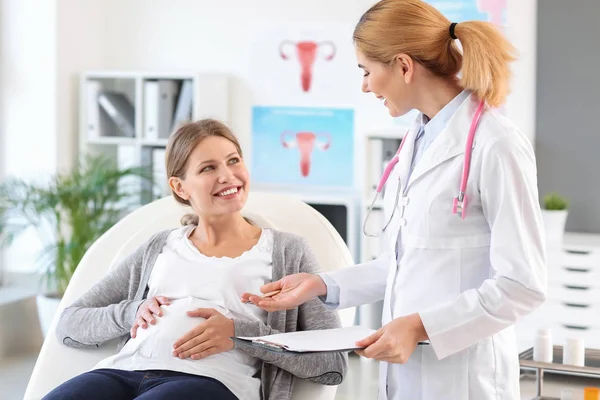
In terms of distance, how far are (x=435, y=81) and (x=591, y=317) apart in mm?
2674

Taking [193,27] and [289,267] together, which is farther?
[193,27]

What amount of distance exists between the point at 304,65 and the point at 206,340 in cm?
290

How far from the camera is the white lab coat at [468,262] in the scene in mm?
1506

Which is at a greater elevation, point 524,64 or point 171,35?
point 171,35

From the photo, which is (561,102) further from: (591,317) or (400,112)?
(400,112)

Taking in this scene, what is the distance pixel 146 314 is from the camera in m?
2.14

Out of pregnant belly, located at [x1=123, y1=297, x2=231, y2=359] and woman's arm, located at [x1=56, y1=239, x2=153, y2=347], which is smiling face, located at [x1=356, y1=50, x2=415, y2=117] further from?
woman's arm, located at [x1=56, y1=239, x2=153, y2=347]

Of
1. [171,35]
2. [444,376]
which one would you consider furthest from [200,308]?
[171,35]

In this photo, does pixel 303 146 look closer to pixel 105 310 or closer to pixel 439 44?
pixel 105 310

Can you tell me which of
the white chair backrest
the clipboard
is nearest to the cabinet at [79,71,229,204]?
the white chair backrest

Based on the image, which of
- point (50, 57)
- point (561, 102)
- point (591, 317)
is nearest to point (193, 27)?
point (50, 57)

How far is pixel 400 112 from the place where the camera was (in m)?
1.68

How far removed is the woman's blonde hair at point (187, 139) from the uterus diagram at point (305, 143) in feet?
7.78

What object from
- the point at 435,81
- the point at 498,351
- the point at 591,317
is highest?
the point at 435,81
